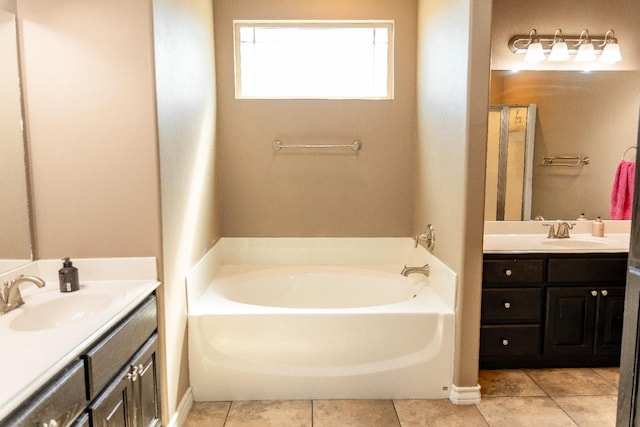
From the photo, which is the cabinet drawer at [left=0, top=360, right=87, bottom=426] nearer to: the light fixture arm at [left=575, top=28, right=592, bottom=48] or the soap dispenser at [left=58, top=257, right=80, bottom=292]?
the soap dispenser at [left=58, top=257, right=80, bottom=292]

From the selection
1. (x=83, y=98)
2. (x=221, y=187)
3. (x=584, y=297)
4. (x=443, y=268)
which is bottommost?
(x=584, y=297)

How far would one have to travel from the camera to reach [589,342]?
2.96 metres

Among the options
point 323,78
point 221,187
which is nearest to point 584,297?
point 323,78

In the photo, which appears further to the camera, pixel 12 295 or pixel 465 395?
pixel 465 395

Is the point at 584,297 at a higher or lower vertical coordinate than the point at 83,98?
lower

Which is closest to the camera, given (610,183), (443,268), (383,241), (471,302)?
(471,302)

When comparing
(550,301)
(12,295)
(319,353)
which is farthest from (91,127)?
(550,301)

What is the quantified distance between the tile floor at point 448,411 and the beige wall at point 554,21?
81.8 inches

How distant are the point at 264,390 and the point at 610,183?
2722 millimetres

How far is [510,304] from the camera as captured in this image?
2.91m

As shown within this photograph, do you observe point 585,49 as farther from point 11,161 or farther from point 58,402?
point 58,402

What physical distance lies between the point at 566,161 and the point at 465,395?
177 cm

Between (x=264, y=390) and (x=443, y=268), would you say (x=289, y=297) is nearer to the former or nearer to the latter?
(x=264, y=390)

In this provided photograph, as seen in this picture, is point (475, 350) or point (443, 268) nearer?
point (475, 350)
